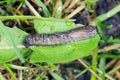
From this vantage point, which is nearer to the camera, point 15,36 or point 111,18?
point 15,36

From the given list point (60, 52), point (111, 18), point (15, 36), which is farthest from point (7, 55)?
point (111, 18)

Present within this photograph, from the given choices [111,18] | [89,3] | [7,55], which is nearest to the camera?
[7,55]

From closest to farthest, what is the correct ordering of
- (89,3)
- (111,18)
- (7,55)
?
1. (7,55)
2. (89,3)
3. (111,18)

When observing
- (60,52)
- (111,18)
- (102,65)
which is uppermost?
(111,18)

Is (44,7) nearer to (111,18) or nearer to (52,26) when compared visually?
(52,26)

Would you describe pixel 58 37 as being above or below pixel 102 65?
above

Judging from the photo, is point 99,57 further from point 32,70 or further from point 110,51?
A: point 32,70
